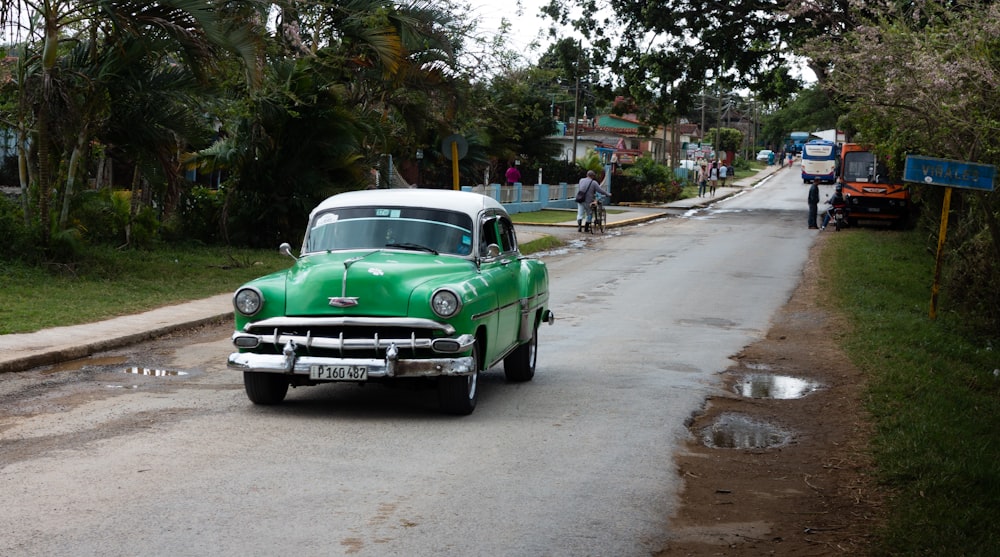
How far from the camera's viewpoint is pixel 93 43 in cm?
1800

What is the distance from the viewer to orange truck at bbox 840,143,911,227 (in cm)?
3919

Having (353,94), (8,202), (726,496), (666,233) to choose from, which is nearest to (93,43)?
(8,202)

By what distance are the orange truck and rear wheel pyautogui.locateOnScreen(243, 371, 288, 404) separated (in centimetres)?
3256

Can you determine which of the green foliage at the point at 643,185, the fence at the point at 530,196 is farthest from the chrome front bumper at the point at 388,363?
the green foliage at the point at 643,185

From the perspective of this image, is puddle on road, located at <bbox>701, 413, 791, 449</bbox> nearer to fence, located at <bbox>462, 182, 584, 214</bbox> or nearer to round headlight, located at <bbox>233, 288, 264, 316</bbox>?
round headlight, located at <bbox>233, 288, 264, 316</bbox>

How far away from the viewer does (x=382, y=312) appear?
8.81m

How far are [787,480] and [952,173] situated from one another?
346 inches

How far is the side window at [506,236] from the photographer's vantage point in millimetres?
11156

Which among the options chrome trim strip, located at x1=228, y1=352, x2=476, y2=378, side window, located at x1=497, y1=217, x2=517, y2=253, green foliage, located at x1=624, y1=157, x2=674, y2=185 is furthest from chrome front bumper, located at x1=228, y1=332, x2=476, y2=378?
green foliage, located at x1=624, y1=157, x2=674, y2=185

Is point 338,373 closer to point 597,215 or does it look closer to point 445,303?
point 445,303

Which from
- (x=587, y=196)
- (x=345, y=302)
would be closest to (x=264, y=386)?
(x=345, y=302)

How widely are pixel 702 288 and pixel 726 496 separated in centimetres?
1421

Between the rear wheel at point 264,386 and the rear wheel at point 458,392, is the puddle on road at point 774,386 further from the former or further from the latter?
the rear wheel at point 264,386

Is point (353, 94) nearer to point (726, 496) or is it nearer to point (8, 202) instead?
point (8, 202)
